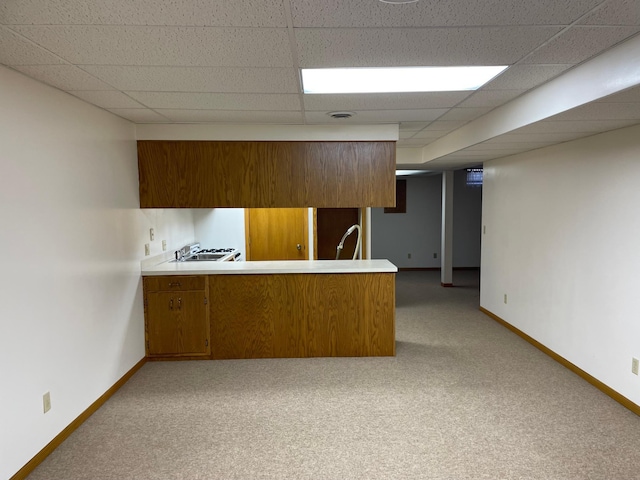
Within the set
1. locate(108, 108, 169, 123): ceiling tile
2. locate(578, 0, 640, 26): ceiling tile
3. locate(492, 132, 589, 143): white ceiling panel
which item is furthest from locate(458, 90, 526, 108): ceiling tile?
locate(108, 108, 169, 123): ceiling tile

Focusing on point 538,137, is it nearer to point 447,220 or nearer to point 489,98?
point 489,98

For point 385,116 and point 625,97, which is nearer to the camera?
point 625,97

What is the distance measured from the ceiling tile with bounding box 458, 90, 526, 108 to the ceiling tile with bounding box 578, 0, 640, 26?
1051mm

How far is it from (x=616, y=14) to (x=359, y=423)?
257 cm

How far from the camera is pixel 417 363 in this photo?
398cm

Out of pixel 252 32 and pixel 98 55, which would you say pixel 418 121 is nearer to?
pixel 252 32

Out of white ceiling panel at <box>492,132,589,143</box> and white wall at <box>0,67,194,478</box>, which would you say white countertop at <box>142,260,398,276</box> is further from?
white ceiling panel at <box>492,132,589,143</box>

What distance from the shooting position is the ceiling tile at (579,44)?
182 centimetres

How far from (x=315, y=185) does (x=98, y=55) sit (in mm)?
2370

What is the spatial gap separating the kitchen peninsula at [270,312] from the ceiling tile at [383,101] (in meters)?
1.55

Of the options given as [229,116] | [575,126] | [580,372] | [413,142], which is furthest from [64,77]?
[580,372]

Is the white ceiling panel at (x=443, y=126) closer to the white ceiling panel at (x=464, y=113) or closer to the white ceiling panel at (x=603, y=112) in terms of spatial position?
the white ceiling panel at (x=464, y=113)

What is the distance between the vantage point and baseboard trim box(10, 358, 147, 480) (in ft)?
7.63

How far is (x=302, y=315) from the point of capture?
4.13 m
